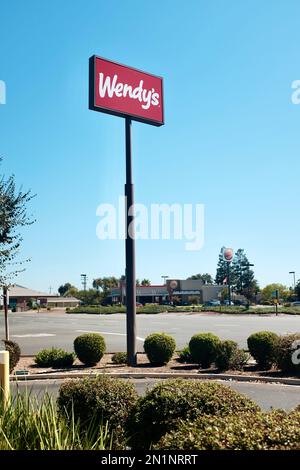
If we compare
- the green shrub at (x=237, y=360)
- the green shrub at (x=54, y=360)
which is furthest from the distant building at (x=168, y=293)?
the green shrub at (x=237, y=360)

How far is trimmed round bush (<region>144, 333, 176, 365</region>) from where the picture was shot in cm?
1439

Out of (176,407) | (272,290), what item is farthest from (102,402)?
(272,290)

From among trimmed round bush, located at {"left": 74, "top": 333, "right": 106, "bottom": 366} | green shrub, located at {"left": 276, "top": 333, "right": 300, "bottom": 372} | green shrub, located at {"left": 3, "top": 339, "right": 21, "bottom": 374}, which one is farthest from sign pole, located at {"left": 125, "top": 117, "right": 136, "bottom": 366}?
green shrub, located at {"left": 276, "top": 333, "right": 300, "bottom": 372}

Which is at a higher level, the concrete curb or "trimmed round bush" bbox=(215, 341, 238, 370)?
"trimmed round bush" bbox=(215, 341, 238, 370)

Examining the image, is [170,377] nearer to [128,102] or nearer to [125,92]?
[128,102]

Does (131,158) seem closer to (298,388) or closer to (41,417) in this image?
(298,388)

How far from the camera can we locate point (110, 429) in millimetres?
5660

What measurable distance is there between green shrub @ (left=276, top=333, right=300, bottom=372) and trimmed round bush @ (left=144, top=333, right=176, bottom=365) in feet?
10.4

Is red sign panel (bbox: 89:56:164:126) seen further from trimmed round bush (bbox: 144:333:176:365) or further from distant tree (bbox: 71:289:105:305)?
distant tree (bbox: 71:289:105:305)

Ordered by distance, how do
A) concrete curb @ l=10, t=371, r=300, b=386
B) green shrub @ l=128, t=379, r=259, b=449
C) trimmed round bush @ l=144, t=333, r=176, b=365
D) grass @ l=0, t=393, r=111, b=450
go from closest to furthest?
grass @ l=0, t=393, r=111, b=450 < green shrub @ l=128, t=379, r=259, b=449 < concrete curb @ l=10, t=371, r=300, b=386 < trimmed round bush @ l=144, t=333, r=176, b=365

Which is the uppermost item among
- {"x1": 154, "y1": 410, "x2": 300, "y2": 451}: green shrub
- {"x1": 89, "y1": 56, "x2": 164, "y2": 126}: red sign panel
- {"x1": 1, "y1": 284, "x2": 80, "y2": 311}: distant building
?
{"x1": 89, "y1": 56, "x2": 164, "y2": 126}: red sign panel

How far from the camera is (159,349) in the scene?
47.1 feet

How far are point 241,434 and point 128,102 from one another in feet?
46.4

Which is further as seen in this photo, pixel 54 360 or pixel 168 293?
pixel 168 293
